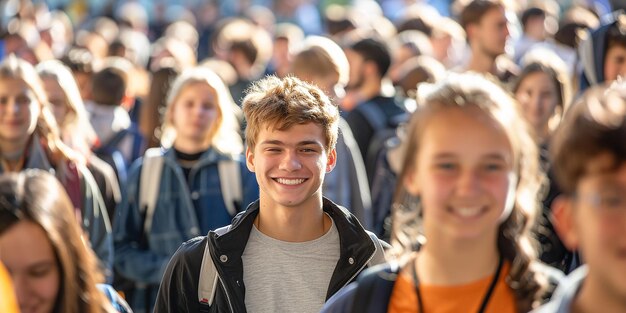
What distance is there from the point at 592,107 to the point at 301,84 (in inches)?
97.8

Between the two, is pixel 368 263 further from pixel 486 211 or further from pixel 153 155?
pixel 153 155

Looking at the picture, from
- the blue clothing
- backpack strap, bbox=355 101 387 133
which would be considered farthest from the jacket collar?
backpack strap, bbox=355 101 387 133

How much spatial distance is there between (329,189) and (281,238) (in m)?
2.96

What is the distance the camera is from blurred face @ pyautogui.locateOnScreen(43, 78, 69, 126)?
8.41 meters

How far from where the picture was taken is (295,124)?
525 centimetres

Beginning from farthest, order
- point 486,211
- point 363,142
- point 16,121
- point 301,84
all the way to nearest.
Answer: point 363,142
point 16,121
point 301,84
point 486,211

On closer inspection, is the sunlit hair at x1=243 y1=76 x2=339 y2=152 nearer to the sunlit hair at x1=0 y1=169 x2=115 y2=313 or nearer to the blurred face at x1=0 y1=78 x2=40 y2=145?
the sunlit hair at x1=0 y1=169 x2=115 y2=313

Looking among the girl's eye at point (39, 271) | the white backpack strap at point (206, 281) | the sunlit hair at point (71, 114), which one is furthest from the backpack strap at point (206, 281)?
the sunlit hair at point (71, 114)

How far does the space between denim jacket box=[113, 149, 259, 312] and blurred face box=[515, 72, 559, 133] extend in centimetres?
199

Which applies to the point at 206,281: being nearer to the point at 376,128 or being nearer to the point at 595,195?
the point at 595,195

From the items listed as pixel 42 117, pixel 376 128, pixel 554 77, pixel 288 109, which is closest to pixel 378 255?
pixel 288 109

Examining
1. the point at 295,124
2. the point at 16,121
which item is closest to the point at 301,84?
the point at 295,124

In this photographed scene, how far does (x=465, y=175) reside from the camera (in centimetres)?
367

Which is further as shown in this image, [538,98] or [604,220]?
[538,98]
